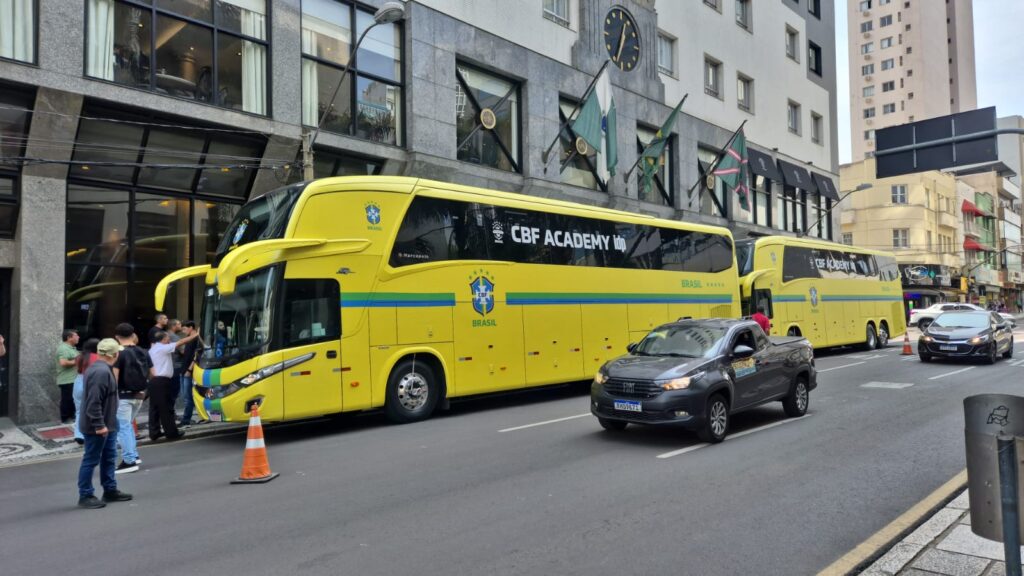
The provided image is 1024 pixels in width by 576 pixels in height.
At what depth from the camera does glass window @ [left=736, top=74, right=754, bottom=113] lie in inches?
1329

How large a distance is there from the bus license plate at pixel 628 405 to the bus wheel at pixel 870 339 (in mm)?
21097

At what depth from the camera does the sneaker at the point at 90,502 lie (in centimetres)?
679

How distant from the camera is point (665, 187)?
2878 cm

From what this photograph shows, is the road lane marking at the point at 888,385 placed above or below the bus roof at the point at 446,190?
below

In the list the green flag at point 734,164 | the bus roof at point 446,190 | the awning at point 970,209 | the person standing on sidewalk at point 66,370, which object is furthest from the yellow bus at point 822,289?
the awning at point 970,209

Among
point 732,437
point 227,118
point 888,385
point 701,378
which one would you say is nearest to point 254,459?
point 701,378

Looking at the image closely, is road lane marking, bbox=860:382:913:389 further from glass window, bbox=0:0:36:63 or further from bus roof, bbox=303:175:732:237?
glass window, bbox=0:0:36:63

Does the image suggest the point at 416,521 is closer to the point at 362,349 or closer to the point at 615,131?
the point at 362,349

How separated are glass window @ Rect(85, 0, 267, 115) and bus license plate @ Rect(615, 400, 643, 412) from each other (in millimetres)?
11706

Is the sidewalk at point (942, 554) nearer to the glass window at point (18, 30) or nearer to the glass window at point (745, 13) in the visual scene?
the glass window at point (18, 30)

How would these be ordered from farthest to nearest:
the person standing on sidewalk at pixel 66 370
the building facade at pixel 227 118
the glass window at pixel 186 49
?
the glass window at pixel 186 49
the building facade at pixel 227 118
the person standing on sidewalk at pixel 66 370

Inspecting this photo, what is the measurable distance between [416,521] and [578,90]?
20711 millimetres

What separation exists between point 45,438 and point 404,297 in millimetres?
6584

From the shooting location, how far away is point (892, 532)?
5.33 meters
